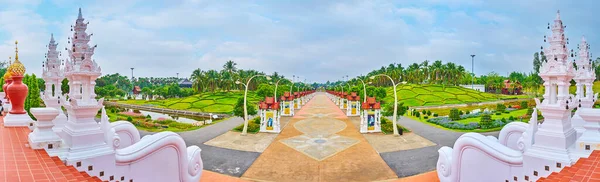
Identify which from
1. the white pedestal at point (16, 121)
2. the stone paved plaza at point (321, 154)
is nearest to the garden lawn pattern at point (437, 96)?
the stone paved plaza at point (321, 154)

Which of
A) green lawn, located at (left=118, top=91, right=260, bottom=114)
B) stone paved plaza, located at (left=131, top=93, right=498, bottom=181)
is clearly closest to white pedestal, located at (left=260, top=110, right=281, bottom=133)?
stone paved plaza, located at (left=131, top=93, right=498, bottom=181)

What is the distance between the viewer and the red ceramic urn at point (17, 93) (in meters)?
10.2

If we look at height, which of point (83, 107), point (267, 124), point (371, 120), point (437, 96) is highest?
point (83, 107)

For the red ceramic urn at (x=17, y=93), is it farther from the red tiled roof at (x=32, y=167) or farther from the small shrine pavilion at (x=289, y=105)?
the small shrine pavilion at (x=289, y=105)

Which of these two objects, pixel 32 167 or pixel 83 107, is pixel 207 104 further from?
pixel 32 167

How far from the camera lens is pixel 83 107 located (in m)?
5.59

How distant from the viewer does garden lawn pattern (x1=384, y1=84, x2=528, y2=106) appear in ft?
182

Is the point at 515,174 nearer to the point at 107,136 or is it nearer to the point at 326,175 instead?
the point at 326,175

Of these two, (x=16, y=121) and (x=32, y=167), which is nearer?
(x=32, y=167)

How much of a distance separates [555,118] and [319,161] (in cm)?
905

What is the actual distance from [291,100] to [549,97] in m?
29.6

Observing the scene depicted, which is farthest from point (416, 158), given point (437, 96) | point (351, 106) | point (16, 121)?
point (437, 96)

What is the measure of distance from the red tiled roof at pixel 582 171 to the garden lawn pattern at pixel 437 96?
160 ft

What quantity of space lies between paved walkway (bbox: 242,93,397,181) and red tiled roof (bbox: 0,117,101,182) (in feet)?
21.7
